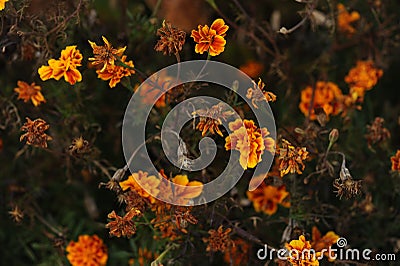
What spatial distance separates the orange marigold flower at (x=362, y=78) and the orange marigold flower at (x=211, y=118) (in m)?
0.48

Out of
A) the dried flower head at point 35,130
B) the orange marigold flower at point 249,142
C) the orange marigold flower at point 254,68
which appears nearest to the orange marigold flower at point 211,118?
the orange marigold flower at point 249,142

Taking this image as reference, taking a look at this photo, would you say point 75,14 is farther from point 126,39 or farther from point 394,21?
point 394,21

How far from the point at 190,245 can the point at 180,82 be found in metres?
0.34

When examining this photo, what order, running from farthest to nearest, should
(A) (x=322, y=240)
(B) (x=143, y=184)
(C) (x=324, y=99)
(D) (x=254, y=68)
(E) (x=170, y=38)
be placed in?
(D) (x=254, y=68), (C) (x=324, y=99), (A) (x=322, y=240), (B) (x=143, y=184), (E) (x=170, y=38)

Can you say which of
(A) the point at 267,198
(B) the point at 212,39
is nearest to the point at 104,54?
(B) the point at 212,39

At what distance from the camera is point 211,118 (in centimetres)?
115

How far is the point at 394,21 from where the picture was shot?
65.2 inches

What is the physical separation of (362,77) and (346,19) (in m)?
0.22

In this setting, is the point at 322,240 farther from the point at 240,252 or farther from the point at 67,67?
the point at 67,67

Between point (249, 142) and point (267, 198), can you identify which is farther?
point (267, 198)

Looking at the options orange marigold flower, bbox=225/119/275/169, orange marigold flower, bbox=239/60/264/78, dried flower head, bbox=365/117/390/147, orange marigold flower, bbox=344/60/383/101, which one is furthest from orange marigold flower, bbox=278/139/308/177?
orange marigold flower, bbox=239/60/264/78

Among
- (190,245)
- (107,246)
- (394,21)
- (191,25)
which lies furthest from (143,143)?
(394,21)

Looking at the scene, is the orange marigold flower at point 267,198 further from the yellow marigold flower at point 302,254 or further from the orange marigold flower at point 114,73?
the orange marigold flower at point 114,73

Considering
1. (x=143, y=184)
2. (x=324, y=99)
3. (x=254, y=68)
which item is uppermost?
(x=254, y=68)
